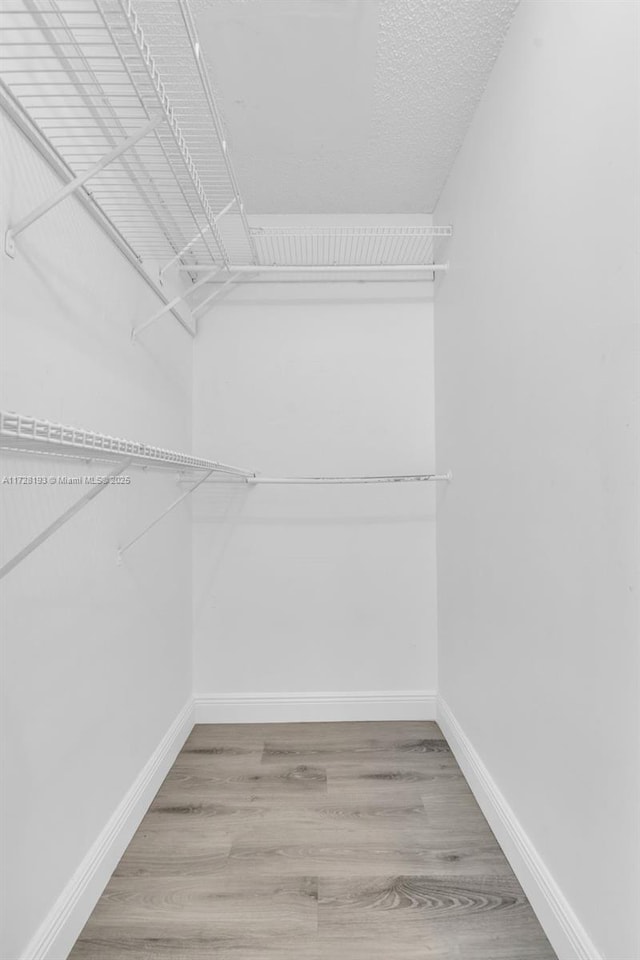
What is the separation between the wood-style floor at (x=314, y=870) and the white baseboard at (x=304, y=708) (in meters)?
0.28

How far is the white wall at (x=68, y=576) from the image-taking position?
1008 mm

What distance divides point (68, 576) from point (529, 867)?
1.33 metres

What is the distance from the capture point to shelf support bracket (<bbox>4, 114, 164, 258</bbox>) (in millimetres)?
964

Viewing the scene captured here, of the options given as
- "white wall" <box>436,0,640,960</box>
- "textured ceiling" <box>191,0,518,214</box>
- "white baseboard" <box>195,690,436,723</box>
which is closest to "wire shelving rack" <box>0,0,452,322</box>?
"textured ceiling" <box>191,0,518,214</box>

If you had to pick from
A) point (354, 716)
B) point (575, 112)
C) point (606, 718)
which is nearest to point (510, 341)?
point (575, 112)

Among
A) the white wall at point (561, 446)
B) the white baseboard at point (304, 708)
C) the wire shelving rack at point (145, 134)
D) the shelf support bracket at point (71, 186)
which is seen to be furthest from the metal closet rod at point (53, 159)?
the white baseboard at point (304, 708)

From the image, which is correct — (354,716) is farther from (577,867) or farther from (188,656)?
(577,867)

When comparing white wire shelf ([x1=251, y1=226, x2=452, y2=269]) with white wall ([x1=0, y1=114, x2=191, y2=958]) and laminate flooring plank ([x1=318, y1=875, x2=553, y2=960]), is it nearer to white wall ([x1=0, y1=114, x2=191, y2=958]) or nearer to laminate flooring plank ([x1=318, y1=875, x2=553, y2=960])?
white wall ([x1=0, y1=114, x2=191, y2=958])

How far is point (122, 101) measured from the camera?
1439mm

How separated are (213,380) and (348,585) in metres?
1.12

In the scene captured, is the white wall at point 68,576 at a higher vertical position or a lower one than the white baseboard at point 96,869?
higher

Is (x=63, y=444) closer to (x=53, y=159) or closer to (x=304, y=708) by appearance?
(x=53, y=159)

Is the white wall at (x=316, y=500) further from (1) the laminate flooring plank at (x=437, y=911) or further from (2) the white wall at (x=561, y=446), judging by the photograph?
(1) the laminate flooring plank at (x=437, y=911)

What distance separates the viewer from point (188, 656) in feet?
7.64
